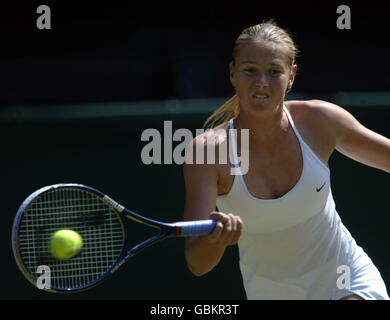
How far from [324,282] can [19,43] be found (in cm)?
431

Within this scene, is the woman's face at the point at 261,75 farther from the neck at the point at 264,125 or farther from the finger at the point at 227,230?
the finger at the point at 227,230

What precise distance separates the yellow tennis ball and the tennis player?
1.57ft

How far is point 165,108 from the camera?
4.18 meters

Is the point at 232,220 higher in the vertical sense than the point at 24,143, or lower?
lower

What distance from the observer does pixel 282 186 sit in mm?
2688

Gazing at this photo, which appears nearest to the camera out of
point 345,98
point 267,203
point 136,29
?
point 267,203

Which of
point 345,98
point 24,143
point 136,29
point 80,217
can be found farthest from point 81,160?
point 136,29

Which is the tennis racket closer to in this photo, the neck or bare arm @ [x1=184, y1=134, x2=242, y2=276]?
bare arm @ [x1=184, y1=134, x2=242, y2=276]

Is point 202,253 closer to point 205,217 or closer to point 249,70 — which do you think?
point 205,217

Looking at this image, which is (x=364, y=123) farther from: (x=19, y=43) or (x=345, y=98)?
(x=19, y=43)

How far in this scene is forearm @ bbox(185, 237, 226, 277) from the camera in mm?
2424

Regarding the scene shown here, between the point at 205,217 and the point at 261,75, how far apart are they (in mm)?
564

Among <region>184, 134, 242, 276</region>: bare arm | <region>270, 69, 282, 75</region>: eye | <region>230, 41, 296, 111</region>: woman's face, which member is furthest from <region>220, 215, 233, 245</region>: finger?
<region>270, 69, 282, 75</region>: eye

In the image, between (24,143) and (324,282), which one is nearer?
(324,282)
